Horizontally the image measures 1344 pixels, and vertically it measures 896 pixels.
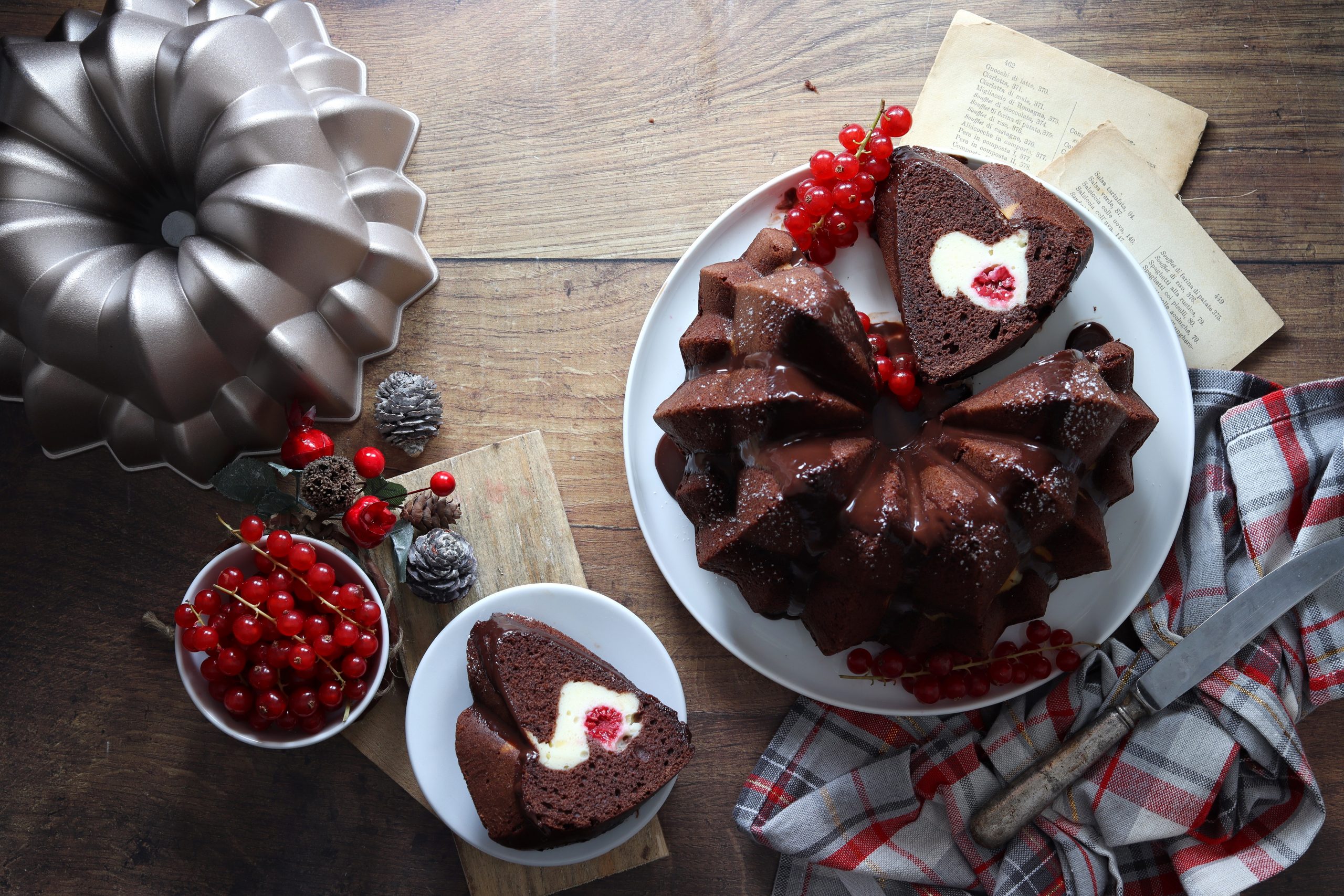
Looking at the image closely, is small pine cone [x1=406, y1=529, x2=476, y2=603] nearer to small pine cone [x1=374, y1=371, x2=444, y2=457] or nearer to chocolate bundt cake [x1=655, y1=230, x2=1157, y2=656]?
small pine cone [x1=374, y1=371, x2=444, y2=457]

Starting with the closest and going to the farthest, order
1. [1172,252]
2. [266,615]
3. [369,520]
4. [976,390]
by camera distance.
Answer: [266,615] < [369,520] < [976,390] < [1172,252]

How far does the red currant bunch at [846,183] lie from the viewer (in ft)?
5.42

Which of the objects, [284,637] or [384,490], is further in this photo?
[384,490]

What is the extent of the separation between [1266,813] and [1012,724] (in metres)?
0.55

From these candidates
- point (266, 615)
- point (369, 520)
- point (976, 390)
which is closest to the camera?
point (266, 615)

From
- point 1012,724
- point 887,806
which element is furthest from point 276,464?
point 1012,724

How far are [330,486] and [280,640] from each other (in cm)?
31

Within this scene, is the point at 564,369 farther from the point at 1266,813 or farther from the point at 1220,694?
the point at 1266,813

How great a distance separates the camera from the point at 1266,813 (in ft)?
5.75

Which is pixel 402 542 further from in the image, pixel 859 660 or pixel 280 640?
pixel 859 660

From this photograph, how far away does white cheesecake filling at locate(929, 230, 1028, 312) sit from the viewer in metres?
1.63

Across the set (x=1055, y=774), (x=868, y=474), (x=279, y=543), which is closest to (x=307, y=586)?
(x=279, y=543)

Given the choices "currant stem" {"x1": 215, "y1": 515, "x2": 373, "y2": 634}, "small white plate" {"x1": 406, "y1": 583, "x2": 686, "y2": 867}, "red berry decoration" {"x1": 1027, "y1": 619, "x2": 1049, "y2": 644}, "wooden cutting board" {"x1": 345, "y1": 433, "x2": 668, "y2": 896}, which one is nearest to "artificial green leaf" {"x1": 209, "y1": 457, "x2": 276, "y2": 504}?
"currant stem" {"x1": 215, "y1": 515, "x2": 373, "y2": 634}

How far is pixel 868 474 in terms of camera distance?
1508 mm
